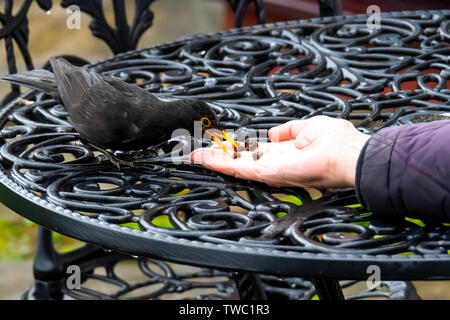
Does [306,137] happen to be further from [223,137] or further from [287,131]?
[223,137]

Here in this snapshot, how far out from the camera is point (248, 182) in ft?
5.72

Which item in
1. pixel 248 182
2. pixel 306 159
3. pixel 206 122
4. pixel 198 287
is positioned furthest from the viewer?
pixel 198 287

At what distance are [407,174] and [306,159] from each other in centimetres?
23

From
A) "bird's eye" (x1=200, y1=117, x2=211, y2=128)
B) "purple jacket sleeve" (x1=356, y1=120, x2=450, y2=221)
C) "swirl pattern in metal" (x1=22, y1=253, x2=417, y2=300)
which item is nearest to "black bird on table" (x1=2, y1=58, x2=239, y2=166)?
"bird's eye" (x1=200, y1=117, x2=211, y2=128)

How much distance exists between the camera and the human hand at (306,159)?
1613mm

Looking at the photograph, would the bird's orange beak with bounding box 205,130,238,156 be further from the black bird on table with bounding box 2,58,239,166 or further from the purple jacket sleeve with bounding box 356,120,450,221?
the purple jacket sleeve with bounding box 356,120,450,221

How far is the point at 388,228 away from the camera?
4.92 ft

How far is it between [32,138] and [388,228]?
0.98m

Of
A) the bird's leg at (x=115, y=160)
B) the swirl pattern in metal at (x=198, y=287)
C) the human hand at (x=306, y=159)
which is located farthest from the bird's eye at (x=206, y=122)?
the swirl pattern in metal at (x=198, y=287)

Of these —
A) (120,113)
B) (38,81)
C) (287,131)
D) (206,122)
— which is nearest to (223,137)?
A: (206,122)

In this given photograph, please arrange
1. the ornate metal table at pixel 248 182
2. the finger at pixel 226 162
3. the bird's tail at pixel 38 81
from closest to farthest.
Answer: the ornate metal table at pixel 248 182 → the finger at pixel 226 162 → the bird's tail at pixel 38 81

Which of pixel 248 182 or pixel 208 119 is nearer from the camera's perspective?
pixel 248 182

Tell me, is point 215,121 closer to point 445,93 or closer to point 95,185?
point 95,185

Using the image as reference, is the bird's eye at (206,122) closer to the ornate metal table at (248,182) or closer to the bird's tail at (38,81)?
the ornate metal table at (248,182)
